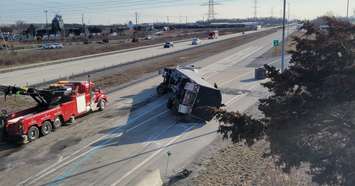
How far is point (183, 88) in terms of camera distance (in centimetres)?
2466

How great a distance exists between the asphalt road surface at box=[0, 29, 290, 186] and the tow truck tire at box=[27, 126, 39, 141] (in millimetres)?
361

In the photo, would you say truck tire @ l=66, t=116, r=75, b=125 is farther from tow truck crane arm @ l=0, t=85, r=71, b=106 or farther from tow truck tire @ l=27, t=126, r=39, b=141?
tow truck tire @ l=27, t=126, r=39, b=141

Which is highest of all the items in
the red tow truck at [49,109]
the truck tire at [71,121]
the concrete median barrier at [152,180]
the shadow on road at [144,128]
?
the red tow truck at [49,109]

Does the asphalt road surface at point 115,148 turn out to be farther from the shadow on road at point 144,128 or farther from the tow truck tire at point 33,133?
the tow truck tire at point 33,133

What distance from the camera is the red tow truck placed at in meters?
19.6

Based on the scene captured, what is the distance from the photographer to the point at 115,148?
18797 mm

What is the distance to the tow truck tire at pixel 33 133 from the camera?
65.1 ft

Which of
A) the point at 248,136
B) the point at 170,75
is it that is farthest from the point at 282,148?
the point at 170,75

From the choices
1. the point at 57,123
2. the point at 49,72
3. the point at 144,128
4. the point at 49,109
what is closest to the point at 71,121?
the point at 57,123

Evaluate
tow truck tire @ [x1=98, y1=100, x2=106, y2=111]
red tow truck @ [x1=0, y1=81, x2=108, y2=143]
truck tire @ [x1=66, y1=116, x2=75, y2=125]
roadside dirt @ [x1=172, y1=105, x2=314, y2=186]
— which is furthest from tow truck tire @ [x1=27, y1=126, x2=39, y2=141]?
roadside dirt @ [x1=172, y1=105, x2=314, y2=186]

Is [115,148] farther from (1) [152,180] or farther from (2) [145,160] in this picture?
(1) [152,180]

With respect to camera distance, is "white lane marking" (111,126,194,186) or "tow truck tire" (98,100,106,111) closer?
"white lane marking" (111,126,194,186)

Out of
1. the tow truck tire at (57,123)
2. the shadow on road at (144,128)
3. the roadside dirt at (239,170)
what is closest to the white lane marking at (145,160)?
the shadow on road at (144,128)

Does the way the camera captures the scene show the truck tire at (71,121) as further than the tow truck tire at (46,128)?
Yes
